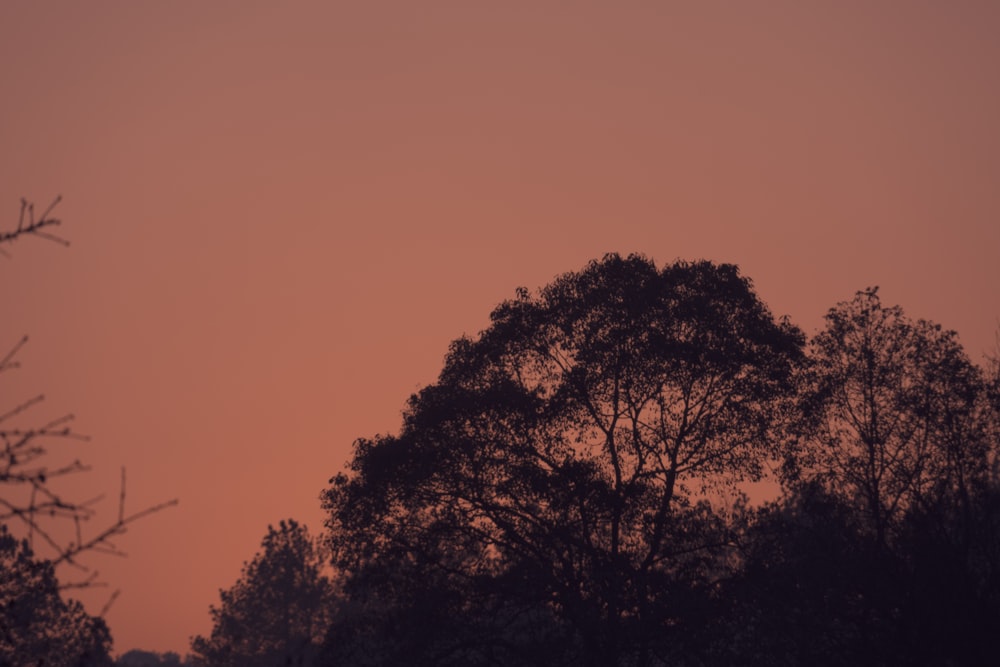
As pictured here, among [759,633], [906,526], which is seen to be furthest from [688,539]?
[906,526]

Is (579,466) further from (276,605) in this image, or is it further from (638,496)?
(276,605)

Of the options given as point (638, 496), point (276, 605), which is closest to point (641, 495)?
point (638, 496)

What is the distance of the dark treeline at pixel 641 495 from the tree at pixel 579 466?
7cm

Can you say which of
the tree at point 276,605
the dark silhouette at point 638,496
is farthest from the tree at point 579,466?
the tree at point 276,605

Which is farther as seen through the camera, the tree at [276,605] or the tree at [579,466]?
the tree at [276,605]

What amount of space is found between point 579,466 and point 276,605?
86.0 m

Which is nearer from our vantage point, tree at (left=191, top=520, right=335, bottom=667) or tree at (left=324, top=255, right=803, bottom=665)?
tree at (left=324, top=255, right=803, bottom=665)

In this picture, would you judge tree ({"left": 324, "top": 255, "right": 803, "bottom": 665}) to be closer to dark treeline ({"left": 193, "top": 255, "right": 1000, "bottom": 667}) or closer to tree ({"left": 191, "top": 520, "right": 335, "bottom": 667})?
dark treeline ({"left": 193, "top": 255, "right": 1000, "bottom": 667})

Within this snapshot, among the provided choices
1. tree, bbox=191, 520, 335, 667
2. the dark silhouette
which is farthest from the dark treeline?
tree, bbox=191, 520, 335, 667

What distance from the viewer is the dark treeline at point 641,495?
32562 millimetres

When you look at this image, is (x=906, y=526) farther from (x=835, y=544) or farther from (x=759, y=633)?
(x=759, y=633)

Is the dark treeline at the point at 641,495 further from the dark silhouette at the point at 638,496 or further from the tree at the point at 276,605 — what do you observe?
the tree at the point at 276,605

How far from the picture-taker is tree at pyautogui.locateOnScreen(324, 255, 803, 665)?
33.1 metres

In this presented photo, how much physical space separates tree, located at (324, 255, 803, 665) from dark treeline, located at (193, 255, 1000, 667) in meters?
0.07
